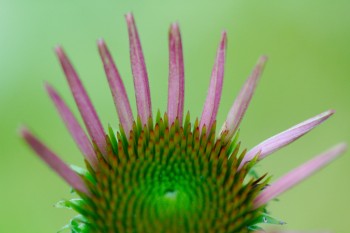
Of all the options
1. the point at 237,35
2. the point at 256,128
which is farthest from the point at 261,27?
the point at 256,128

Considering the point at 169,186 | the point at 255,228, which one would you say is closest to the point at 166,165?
the point at 169,186

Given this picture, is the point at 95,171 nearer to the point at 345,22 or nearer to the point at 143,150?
the point at 143,150

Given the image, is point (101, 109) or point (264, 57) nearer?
point (264, 57)

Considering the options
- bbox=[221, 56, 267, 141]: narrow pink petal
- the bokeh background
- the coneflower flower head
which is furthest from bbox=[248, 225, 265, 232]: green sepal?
the bokeh background

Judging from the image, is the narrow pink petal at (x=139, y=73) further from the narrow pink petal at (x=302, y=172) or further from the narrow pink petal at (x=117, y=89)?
the narrow pink petal at (x=302, y=172)

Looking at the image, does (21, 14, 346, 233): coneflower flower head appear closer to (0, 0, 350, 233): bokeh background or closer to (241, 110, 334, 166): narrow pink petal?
(241, 110, 334, 166): narrow pink petal

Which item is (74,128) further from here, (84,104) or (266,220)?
(266,220)
